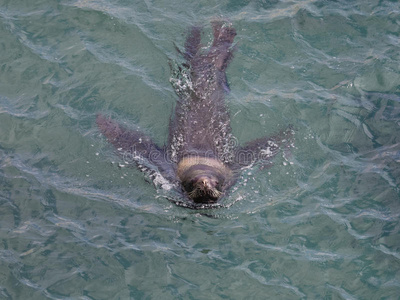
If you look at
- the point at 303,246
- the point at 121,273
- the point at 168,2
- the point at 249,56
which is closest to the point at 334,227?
the point at 303,246

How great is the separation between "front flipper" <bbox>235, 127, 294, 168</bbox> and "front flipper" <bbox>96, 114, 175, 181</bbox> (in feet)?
4.01

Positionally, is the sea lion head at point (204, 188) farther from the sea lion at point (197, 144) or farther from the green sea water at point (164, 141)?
the green sea water at point (164, 141)

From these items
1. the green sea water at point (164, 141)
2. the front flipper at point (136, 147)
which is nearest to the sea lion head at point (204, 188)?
the green sea water at point (164, 141)

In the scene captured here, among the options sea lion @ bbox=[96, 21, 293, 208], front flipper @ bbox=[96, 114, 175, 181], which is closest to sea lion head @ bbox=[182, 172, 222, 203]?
sea lion @ bbox=[96, 21, 293, 208]

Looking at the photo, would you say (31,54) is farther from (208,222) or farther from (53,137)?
(208,222)

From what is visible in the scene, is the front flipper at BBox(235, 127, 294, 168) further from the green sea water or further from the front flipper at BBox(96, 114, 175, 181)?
the front flipper at BBox(96, 114, 175, 181)

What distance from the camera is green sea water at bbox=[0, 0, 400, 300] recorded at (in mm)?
7422

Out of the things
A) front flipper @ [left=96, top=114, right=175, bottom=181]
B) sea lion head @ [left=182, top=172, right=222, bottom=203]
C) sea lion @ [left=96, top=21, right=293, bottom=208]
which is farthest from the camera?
front flipper @ [left=96, top=114, right=175, bottom=181]

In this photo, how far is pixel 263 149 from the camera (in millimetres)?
9156

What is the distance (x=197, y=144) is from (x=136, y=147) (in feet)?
3.45

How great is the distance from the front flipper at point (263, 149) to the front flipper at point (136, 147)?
4.01ft

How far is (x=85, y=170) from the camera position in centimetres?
875

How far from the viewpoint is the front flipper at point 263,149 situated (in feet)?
29.6

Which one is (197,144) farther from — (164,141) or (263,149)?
(263,149)
